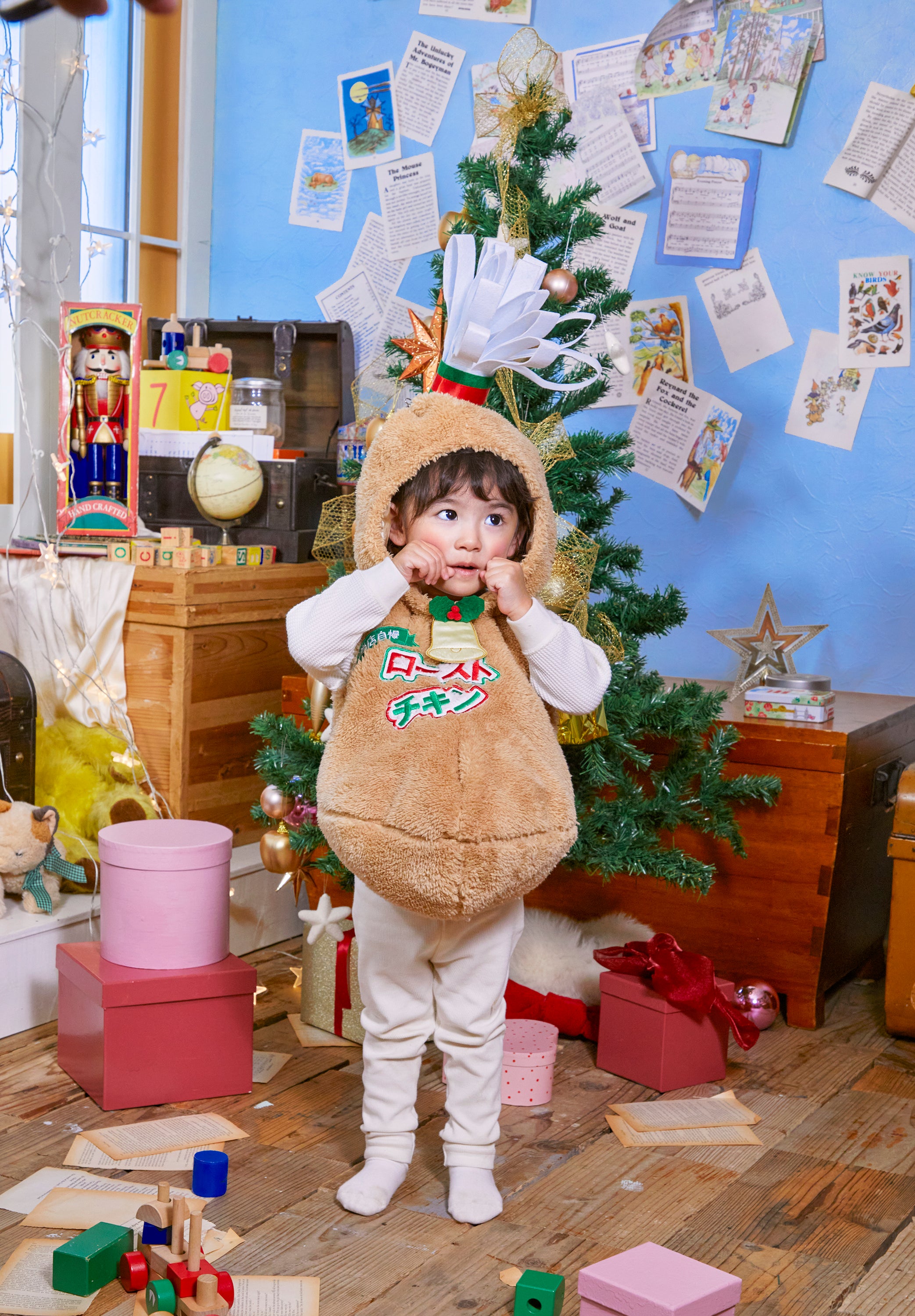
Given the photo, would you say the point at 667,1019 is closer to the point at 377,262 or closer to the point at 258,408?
the point at 258,408

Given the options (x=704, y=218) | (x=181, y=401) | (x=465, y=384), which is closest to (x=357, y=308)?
(x=181, y=401)

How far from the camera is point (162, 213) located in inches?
115

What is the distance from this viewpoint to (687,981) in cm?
178

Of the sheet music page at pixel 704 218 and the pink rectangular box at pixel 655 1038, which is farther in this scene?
the sheet music page at pixel 704 218

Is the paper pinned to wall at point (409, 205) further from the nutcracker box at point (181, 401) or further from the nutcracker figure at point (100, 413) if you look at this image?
the nutcracker figure at point (100, 413)

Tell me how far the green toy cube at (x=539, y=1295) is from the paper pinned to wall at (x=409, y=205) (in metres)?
2.07

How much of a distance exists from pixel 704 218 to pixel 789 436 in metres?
0.44

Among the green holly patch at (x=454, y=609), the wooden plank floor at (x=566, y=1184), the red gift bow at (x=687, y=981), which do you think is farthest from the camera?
the red gift bow at (x=687, y=981)

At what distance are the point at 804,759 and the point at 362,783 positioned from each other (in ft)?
3.00

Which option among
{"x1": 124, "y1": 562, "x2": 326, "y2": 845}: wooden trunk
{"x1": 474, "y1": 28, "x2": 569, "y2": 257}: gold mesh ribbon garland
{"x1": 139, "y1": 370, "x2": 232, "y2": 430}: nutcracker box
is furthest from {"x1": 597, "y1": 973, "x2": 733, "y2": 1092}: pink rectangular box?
{"x1": 139, "y1": 370, "x2": 232, "y2": 430}: nutcracker box

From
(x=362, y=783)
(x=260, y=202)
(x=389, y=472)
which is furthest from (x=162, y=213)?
(x=362, y=783)

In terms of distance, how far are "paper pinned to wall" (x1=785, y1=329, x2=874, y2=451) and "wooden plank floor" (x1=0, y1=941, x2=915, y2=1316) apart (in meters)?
1.08

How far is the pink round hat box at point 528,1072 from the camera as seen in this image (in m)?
1.73

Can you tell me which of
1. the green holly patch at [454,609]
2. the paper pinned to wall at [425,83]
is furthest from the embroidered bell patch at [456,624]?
the paper pinned to wall at [425,83]
